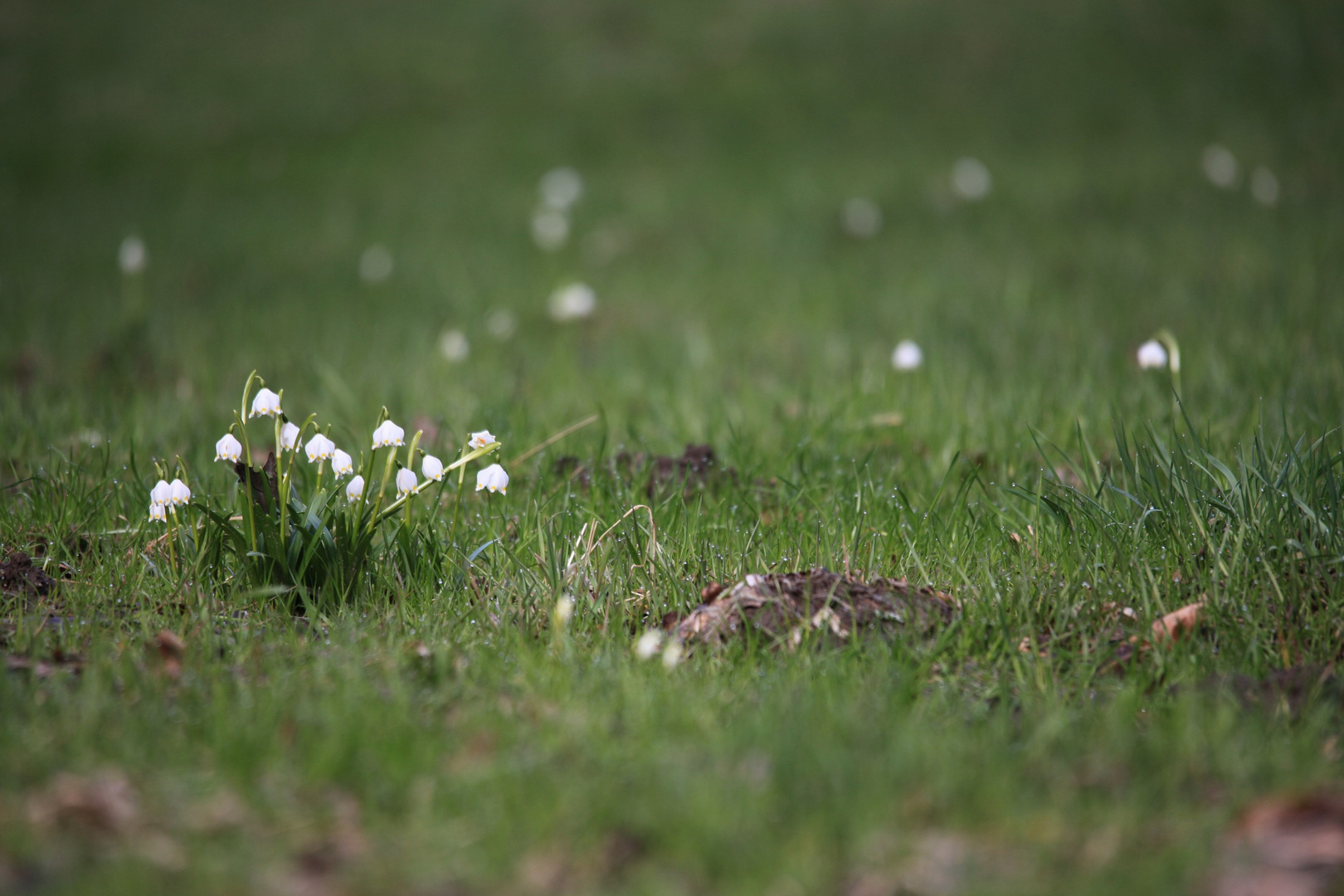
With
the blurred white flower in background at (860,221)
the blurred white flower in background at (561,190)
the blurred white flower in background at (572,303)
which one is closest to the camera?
the blurred white flower in background at (572,303)

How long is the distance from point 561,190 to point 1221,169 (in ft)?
18.9

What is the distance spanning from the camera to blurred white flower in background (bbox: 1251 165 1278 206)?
7.72 m

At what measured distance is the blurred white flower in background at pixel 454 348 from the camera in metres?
5.02

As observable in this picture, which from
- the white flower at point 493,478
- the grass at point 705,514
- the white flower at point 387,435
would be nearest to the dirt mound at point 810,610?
the grass at point 705,514

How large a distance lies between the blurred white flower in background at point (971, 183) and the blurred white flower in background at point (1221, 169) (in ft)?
6.00

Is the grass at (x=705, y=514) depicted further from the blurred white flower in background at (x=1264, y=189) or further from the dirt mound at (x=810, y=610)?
the blurred white flower in background at (x=1264, y=189)

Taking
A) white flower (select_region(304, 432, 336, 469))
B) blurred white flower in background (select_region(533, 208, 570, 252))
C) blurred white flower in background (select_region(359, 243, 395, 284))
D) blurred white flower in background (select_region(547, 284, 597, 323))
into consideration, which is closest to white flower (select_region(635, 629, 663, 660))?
white flower (select_region(304, 432, 336, 469))

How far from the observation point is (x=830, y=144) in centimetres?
1089

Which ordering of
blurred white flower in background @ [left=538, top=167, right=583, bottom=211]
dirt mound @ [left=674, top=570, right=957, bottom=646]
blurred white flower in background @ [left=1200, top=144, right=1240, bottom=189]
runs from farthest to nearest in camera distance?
blurred white flower in background @ [left=538, top=167, right=583, bottom=211] → blurred white flower in background @ [left=1200, top=144, right=1240, bottom=189] → dirt mound @ [left=674, top=570, right=957, bottom=646]

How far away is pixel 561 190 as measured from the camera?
912 cm

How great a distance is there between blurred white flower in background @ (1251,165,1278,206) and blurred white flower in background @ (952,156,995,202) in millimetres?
2109

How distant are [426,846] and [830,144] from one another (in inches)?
407

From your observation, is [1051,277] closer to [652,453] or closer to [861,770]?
[652,453]

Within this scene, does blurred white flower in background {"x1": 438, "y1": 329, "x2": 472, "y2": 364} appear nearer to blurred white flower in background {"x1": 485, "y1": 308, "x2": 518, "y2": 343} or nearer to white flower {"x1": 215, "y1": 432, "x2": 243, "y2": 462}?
blurred white flower in background {"x1": 485, "y1": 308, "x2": 518, "y2": 343}
